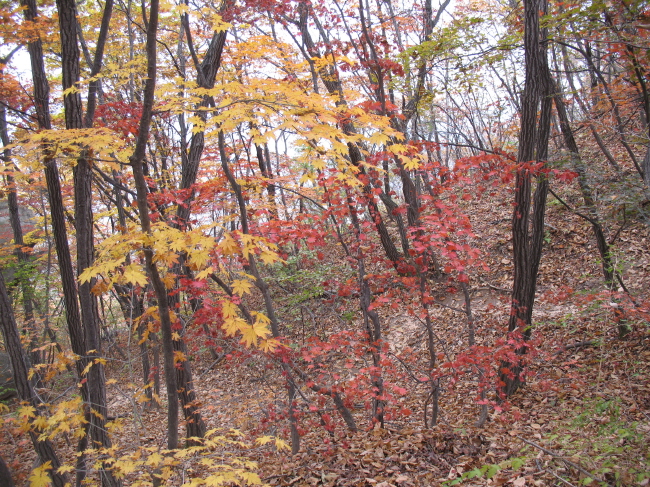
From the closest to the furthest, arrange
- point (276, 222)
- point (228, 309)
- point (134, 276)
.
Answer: point (134, 276) < point (228, 309) < point (276, 222)

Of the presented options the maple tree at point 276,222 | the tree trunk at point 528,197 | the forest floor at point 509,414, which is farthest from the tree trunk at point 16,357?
the tree trunk at point 528,197

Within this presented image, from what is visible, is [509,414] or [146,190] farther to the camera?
[509,414]

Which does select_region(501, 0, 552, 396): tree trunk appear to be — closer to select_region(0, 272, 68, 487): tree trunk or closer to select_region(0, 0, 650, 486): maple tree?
select_region(0, 0, 650, 486): maple tree

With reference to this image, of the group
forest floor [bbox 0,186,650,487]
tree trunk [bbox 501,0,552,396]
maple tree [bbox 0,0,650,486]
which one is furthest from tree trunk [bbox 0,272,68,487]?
tree trunk [bbox 501,0,552,396]

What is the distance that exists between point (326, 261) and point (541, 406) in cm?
729

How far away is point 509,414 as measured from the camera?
4.80 metres

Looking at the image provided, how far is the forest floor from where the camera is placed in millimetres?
3062

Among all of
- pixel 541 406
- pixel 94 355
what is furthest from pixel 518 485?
pixel 94 355

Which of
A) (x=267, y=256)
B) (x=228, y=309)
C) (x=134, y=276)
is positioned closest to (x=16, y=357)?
(x=134, y=276)

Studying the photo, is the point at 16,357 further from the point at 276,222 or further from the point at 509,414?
the point at 509,414

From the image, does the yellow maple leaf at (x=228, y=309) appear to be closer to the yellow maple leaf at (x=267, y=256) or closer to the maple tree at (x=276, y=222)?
the maple tree at (x=276, y=222)

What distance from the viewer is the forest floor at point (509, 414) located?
3062mm

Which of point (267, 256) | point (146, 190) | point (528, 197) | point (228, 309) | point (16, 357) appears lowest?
point (16, 357)

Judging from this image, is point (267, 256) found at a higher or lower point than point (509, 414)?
higher
